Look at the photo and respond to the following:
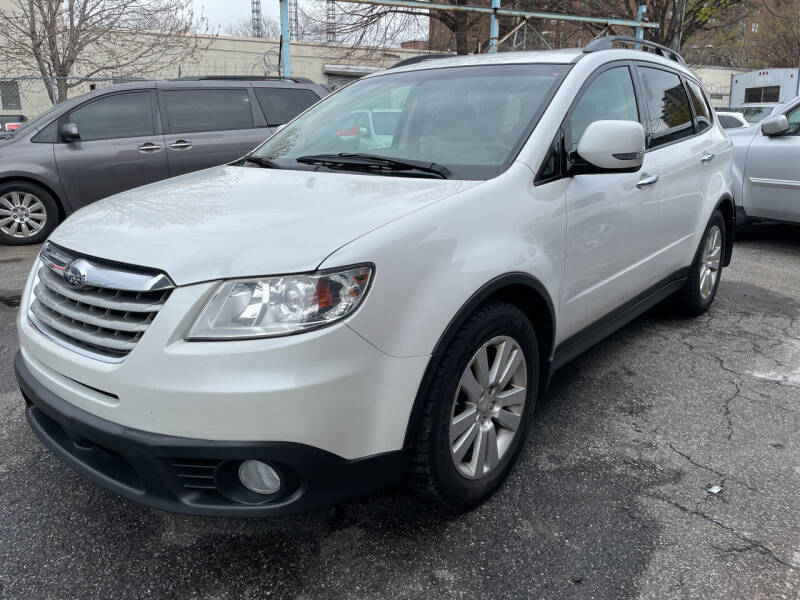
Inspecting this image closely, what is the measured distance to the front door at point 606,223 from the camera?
2.79 m

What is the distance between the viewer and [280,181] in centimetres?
266

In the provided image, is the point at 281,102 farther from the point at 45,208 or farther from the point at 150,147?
the point at 45,208

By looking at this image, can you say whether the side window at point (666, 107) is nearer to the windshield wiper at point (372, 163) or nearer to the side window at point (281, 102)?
the windshield wiper at point (372, 163)

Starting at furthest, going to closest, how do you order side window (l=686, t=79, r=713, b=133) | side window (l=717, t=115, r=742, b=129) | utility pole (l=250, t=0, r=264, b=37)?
utility pole (l=250, t=0, r=264, b=37) → side window (l=717, t=115, r=742, b=129) → side window (l=686, t=79, r=713, b=133)

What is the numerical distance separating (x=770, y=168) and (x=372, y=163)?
5595 mm

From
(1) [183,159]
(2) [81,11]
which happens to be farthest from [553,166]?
(2) [81,11]

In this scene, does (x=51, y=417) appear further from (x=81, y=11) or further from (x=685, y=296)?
(x=81, y=11)

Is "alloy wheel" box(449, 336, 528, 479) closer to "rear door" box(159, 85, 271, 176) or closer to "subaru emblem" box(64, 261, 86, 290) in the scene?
"subaru emblem" box(64, 261, 86, 290)

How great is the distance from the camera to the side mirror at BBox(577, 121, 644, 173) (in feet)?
8.59

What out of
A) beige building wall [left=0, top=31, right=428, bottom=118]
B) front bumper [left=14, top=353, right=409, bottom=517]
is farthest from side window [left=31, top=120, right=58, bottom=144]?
beige building wall [left=0, top=31, right=428, bottom=118]

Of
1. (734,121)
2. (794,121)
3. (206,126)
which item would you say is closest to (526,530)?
(794,121)

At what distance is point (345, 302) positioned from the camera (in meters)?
1.85

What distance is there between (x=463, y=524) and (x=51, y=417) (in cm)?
144

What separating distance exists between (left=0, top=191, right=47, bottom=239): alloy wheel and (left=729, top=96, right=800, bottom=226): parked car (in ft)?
24.8
